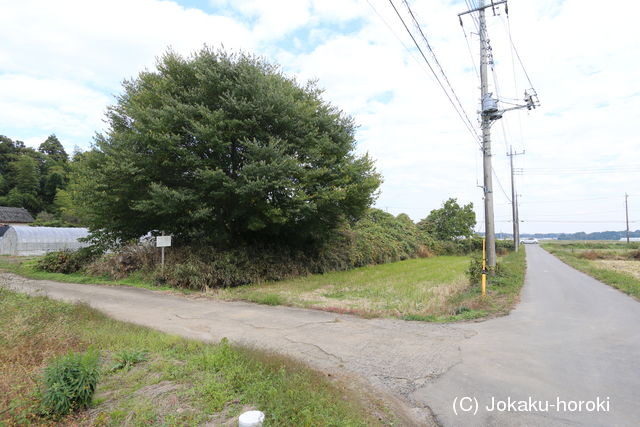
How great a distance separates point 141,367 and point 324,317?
456 cm

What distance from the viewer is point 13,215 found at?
181 ft

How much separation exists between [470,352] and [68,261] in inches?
735

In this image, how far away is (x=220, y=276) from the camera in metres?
12.6

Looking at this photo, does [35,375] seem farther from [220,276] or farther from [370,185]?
[370,185]

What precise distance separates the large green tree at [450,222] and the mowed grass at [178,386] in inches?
1591

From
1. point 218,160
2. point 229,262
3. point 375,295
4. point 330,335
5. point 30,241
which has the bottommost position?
point 375,295

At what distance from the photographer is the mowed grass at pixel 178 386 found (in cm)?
312

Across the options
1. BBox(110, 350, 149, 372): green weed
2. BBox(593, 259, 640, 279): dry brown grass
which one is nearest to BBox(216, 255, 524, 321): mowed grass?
BBox(110, 350, 149, 372): green weed

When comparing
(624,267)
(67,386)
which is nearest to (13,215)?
(67,386)

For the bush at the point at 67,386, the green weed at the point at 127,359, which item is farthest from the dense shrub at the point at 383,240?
the bush at the point at 67,386

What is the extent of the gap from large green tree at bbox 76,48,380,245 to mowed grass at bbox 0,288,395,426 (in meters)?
7.21

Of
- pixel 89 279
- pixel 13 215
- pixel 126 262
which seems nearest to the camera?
pixel 89 279

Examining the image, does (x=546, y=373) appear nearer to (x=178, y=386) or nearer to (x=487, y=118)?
(x=178, y=386)

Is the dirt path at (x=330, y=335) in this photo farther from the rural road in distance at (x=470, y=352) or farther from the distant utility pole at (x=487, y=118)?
the distant utility pole at (x=487, y=118)
